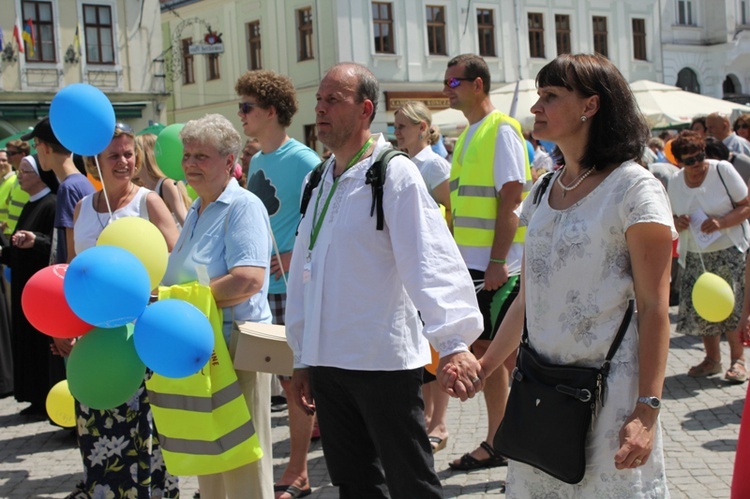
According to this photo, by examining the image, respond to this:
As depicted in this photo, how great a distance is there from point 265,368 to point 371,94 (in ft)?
4.34

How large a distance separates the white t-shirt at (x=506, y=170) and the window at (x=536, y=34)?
34109mm

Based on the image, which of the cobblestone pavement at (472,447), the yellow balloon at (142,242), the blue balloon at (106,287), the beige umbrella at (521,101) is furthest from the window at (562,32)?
the blue balloon at (106,287)

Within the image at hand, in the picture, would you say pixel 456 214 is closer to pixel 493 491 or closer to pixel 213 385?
pixel 493 491

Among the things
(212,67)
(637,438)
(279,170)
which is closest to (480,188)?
(279,170)

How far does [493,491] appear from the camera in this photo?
505 cm

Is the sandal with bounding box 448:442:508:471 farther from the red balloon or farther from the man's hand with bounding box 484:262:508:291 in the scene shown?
the red balloon

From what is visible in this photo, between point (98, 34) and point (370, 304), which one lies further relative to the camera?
point (98, 34)

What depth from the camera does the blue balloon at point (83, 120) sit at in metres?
4.46

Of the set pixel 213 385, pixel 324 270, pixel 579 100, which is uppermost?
pixel 579 100

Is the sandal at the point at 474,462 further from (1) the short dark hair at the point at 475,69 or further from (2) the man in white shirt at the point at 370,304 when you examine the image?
(1) the short dark hair at the point at 475,69

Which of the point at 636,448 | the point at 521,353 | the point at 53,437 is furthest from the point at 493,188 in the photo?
the point at 53,437

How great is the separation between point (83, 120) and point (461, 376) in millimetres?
2394

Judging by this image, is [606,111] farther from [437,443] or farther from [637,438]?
[437,443]

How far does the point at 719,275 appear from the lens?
799 cm
